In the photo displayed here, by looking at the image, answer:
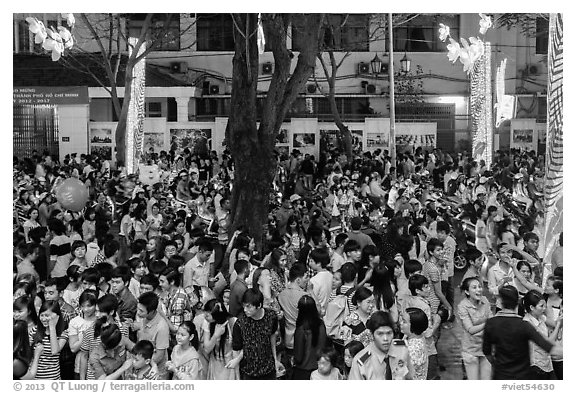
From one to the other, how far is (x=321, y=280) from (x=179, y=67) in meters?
24.6

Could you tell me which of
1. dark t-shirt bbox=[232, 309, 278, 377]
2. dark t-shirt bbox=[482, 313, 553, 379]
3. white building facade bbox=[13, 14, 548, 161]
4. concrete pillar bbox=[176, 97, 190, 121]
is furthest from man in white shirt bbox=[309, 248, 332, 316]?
concrete pillar bbox=[176, 97, 190, 121]

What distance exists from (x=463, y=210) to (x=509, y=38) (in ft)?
63.1

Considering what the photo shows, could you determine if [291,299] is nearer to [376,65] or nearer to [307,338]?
[307,338]

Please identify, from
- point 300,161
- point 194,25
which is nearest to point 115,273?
point 300,161

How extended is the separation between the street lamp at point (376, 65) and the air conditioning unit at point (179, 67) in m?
6.61

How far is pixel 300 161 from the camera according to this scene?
934 inches

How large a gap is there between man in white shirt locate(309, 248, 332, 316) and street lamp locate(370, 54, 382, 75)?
22.7 metres

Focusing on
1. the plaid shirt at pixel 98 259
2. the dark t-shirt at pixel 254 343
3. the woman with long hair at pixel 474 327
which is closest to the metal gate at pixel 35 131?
the plaid shirt at pixel 98 259

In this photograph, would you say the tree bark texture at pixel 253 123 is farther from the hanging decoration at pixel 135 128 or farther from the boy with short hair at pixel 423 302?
the boy with short hair at pixel 423 302

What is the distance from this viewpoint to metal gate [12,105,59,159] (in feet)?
85.6

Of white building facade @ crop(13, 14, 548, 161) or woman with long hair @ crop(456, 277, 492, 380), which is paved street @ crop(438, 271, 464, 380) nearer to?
woman with long hair @ crop(456, 277, 492, 380)

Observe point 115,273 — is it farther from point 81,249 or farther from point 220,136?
point 220,136

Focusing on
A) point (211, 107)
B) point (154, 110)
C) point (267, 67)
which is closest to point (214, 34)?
point (267, 67)

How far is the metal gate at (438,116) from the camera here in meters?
29.7
